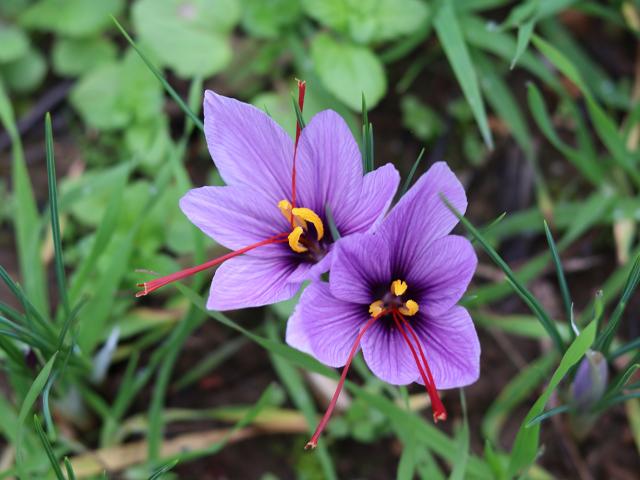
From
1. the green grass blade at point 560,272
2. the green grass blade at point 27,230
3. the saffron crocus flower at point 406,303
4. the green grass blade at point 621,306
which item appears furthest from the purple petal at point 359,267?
the green grass blade at point 27,230

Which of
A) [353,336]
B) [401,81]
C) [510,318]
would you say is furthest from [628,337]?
[353,336]

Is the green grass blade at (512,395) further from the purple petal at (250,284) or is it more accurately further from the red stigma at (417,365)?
the purple petal at (250,284)

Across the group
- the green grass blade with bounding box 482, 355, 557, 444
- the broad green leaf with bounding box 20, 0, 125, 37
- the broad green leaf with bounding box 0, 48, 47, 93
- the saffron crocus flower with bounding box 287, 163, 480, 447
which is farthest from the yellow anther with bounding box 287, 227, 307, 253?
the broad green leaf with bounding box 0, 48, 47, 93

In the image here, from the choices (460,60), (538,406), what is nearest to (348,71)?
(460,60)

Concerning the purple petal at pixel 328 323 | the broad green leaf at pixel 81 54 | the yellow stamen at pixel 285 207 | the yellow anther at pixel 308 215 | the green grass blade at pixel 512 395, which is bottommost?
the green grass blade at pixel 512 395

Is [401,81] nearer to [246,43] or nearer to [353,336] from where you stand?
[246,43]

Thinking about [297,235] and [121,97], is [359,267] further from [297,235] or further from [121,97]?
[121,97]
